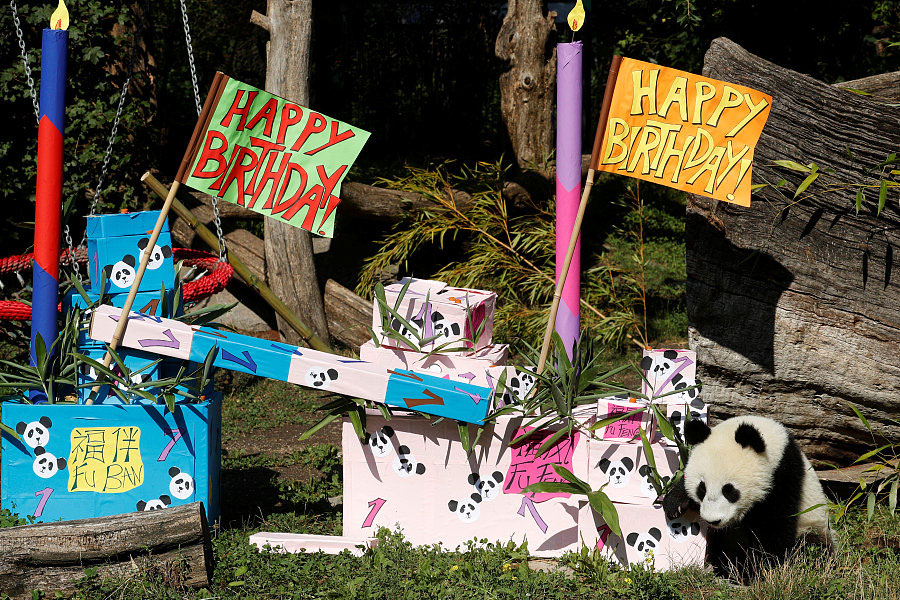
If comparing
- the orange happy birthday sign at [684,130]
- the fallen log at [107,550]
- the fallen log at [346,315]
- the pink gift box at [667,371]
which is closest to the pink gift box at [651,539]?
the pink gift box at [667,371]

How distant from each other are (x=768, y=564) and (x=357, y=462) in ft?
5.68

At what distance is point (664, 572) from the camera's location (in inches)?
125

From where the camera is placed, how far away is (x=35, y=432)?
134 inches

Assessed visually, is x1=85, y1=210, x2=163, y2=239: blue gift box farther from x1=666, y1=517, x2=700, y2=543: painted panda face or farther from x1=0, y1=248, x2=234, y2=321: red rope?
x1=666, y1=517, x2=700, y2=543: painted panda face

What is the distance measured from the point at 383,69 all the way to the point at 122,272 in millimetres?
8920

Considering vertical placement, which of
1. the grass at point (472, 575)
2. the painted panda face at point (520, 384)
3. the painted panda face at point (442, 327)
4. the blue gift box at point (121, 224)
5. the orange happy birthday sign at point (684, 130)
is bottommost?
the grass at point (472, 575)

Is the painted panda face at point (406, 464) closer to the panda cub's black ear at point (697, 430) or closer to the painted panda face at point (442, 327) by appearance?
the painted panda face at point (442, 327)


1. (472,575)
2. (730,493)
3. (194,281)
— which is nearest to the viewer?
(730,493)

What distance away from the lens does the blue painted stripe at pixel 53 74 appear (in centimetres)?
345

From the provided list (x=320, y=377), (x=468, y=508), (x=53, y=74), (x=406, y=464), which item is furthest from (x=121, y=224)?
(x=468, y=508)

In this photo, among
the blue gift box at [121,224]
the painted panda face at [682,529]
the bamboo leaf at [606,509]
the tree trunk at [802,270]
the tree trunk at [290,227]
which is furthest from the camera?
the tree trunk at [290,227]

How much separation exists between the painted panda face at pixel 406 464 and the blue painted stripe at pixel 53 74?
6.71ft

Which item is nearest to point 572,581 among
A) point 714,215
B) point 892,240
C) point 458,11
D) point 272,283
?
point 714,215

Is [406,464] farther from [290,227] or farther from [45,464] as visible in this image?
[290,227]
